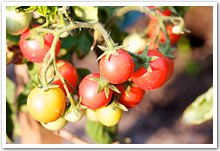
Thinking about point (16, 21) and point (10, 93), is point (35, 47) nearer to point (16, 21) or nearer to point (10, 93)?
point (16, 21)

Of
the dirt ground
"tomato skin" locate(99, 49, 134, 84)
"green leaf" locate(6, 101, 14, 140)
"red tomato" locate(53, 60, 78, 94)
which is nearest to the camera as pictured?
"tomato skin" locate(99, 49, 134, 84)

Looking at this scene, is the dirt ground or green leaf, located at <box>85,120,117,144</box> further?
the dirt ground

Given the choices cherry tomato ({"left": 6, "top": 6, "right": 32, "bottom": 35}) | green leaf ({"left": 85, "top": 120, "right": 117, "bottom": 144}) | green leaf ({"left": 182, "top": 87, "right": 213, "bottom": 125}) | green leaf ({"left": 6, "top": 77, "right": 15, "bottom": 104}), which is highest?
cherry tomato ({"left": 6, "top": 6, "right": 32, "bottom": 35})

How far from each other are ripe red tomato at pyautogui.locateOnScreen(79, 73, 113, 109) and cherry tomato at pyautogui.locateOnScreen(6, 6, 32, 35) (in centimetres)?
14

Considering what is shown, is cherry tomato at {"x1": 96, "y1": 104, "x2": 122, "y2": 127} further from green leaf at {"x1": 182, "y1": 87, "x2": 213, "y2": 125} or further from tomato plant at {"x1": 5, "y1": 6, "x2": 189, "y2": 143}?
green leaf at {"x1": 182, "y1": 87, "x2": 213, "y2": 125}

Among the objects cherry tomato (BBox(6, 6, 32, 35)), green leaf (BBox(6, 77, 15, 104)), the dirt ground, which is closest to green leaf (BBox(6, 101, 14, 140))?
green leaf (BBox(6, 77, 15, 104))

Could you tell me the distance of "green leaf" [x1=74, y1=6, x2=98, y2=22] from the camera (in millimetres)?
835

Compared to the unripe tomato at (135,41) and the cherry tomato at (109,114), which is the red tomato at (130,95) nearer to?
the cherry tomato at (109,114)

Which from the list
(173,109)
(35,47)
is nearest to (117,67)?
(35,47)

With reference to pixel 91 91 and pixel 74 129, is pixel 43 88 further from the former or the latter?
pixel 74 129

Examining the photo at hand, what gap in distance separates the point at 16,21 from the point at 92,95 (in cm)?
17

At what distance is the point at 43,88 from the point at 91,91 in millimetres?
65

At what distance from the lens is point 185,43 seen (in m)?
2.35

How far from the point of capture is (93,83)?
2.24ft
